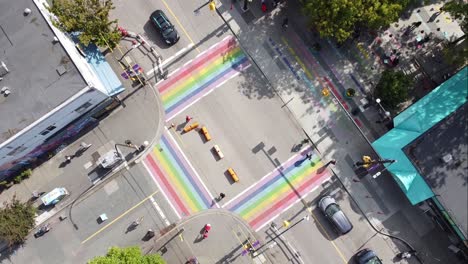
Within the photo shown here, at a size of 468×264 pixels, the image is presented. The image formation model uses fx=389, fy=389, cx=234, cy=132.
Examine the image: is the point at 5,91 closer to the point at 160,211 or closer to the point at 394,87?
the point at 160,211

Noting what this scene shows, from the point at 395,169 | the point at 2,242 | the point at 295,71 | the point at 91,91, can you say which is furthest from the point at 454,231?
the point at 2,242

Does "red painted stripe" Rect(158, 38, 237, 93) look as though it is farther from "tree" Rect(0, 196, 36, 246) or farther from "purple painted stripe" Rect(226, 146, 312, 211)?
"tree" Rect(0, 196, 36, 246)

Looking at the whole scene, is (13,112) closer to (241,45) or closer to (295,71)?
(241,45)

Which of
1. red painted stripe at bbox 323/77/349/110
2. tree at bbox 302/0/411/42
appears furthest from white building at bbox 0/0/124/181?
red painted stripe at bbox 323/77/349/110

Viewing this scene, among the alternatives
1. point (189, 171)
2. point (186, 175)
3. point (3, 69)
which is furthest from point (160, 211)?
point (3, 69)

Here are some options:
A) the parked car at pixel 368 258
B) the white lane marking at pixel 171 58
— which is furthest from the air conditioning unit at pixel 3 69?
the parked car at pixel 368 258

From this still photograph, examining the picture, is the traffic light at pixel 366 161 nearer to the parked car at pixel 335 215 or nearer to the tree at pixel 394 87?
the parked car at pixel 335 215
